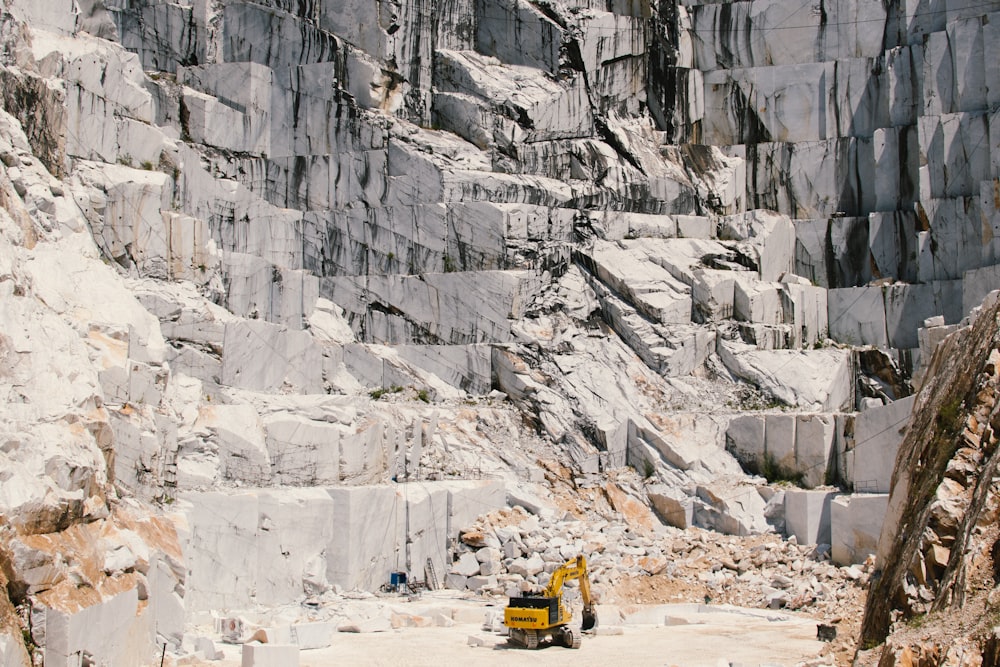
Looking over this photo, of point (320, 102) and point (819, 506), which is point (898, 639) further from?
point (320, 102)

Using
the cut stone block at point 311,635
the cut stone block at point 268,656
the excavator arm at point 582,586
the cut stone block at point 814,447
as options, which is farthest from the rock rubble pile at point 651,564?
the cut stone block at point 268,656

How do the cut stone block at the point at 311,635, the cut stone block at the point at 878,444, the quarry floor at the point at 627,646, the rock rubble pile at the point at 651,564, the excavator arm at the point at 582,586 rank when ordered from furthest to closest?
the cut stone block at the point at 878,444
the rock rubble pile at the point at 651,564
the excavator arm at the point at 582,586
the cut stone block at the point at 311,635
the quarry floor at the point at 627,646

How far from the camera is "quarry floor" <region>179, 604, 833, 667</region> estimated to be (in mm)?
17031

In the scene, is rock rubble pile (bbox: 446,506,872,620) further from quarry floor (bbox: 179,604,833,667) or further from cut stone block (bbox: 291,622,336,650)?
cut stone block (bbox: 291,622,336,650)

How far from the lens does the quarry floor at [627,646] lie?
55.9 ft

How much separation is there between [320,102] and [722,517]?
16095 mm

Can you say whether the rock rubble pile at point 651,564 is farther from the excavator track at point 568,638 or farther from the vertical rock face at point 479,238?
the excavator track at point 568,638

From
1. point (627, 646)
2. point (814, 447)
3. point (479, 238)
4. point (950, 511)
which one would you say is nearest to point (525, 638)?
point (627, 646)

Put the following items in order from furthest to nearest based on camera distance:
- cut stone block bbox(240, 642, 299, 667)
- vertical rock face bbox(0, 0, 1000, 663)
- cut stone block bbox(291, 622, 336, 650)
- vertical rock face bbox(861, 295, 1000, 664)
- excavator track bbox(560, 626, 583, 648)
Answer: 1. vertical rock face bbox(0, 0, 1000, 663)
2. excavator track bbox(560, 626, 583, 648)
3. cut stone block bbox(291, 622, 336, 650)
4. cut stone block bbox(240, 642, 299, 667)
5. vertical rock face bbox(861, 295, 1000, 664)

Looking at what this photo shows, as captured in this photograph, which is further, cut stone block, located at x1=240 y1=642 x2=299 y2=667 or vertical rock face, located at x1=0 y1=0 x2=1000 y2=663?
vertical rock face, located at x1=0 y1=0 x2=1000 y2=663

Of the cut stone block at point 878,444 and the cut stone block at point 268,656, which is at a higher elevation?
the cut stone block at point 878,444

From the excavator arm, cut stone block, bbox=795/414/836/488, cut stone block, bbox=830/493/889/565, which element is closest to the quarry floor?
the excavator arm

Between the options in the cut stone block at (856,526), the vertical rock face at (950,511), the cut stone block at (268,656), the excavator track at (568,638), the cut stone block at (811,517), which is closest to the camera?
the vertical rock face at (950,511)

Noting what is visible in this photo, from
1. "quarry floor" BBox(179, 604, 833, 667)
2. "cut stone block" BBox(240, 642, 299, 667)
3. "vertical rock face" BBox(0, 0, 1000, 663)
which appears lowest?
"quarry floor" BBox(179, 604, 833, 667)
